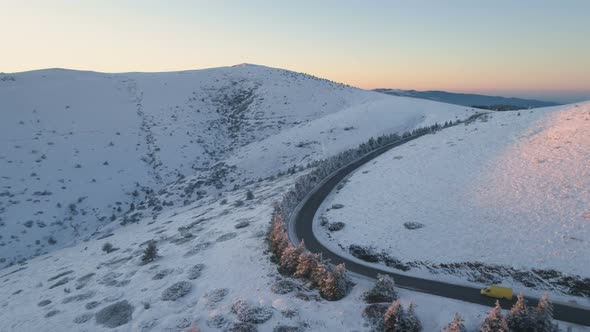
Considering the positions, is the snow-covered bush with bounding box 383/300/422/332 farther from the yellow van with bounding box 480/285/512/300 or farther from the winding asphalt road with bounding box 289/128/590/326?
the yellow van with bounding box 480/285/512/300

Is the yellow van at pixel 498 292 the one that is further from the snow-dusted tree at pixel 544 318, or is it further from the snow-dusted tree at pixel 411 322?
the snow-dusted tree at pixel 411 322

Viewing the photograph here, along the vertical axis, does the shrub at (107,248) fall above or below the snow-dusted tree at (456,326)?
below

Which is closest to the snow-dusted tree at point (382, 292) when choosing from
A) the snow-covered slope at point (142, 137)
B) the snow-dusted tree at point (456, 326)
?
the snow-dusted tree at point (456, 326)

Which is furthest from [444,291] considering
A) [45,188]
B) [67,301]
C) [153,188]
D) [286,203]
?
[45,188]

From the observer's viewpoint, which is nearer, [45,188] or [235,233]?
[235,233]

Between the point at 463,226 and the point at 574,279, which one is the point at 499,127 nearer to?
the point at 463,226

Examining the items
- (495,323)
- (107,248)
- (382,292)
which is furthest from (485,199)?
(107,248)
